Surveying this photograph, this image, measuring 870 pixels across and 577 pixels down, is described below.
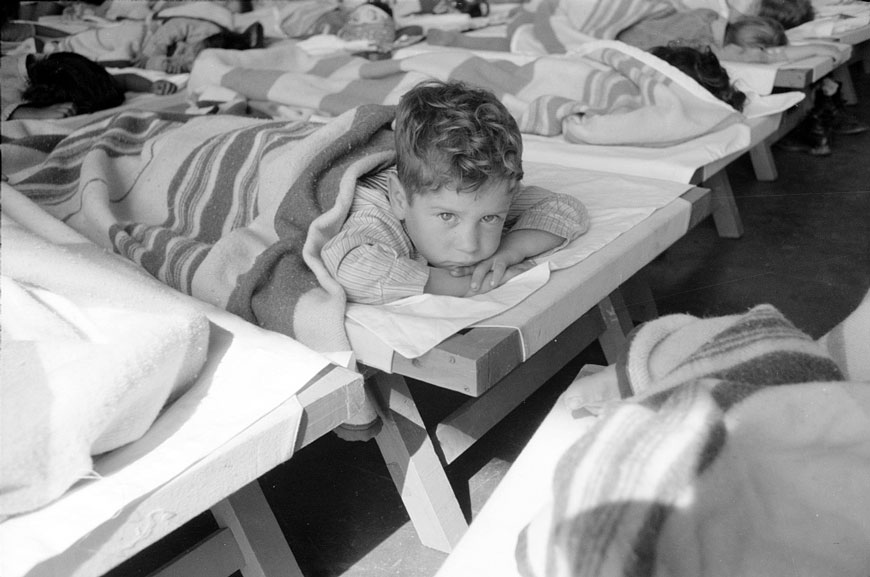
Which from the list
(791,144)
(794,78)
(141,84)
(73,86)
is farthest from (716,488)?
(141,84)

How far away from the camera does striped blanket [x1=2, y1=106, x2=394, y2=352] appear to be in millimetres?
968

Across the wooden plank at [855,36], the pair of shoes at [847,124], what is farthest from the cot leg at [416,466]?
the wooden plank at [855,36]

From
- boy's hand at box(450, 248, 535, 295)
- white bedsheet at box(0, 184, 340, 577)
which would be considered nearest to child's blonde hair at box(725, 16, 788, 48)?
boy's hand at box(450, 248, 535, 295)

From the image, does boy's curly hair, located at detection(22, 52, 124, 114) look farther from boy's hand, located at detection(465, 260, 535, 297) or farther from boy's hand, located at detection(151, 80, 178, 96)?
boy's hand, located at detection(465, 260, 535, 297)

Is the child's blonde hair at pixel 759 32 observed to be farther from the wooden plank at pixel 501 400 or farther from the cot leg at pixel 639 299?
the wooden plank at pixel 501 400

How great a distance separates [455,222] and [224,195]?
41cm

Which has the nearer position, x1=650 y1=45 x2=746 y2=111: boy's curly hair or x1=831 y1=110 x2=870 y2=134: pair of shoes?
x1=831 y1=110 x2=870 y2=134: pair of shoes

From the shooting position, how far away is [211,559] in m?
0.87

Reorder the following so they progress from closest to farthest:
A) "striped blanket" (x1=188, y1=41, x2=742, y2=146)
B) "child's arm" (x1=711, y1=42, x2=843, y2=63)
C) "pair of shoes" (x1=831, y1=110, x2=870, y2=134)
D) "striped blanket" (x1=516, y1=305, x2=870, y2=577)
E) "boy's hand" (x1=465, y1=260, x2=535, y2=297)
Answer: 1. "striped blanket" (x1=516, y1=305, x2=870, y2=577)
2. "boy's hand" (x1=465, y1=260, x2=535, y2=297)
3. "pair of shoes" (x1=831, y1=110, x2=870, y2=134)
4. "striped blanket" (x1=188, y1=41, x2=742, y2=146)
5. "child's arm" (x1=711, y1=42, x2=843, y2=63)

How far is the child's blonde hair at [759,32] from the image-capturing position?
186 centimetres

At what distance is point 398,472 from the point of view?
101 cm

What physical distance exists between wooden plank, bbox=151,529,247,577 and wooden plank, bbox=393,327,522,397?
0.26 m

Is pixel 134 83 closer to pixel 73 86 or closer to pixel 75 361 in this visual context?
pixel 73 86

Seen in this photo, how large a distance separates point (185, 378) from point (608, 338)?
0.68 m
